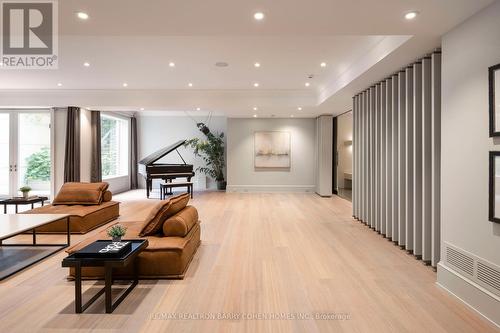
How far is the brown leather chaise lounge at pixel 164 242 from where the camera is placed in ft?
10.7

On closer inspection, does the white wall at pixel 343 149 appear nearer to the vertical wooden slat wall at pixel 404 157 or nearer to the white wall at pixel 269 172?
the white wall at pixel 269 172

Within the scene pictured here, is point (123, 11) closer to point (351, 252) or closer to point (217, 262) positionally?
point (217, 262)

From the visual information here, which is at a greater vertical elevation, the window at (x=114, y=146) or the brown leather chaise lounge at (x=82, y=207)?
the window at (x=114, y=146)

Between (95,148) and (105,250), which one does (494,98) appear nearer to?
(105,250)

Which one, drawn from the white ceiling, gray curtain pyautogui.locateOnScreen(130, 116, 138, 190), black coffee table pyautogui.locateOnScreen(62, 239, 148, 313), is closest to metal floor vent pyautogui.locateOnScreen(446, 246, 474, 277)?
the white ceiling

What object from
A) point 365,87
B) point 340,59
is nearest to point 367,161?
point 365,87

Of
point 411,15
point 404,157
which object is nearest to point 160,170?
point 404,157

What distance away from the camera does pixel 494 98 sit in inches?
96.7

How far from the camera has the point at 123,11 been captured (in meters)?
2.77

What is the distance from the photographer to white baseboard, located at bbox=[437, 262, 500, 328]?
2.45m

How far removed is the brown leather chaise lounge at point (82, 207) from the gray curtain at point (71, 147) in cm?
256

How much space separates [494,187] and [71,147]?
9.19 m

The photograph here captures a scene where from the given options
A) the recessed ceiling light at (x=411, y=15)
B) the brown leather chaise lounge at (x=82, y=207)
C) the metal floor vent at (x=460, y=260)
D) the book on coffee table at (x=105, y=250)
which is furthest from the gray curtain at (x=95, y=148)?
the metal floor vent at (x=460, y=260)

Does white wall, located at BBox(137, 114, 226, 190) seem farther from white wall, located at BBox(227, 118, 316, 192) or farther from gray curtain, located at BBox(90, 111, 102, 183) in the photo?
gray curtain, located at BBox(90, 111, 102, 183)
